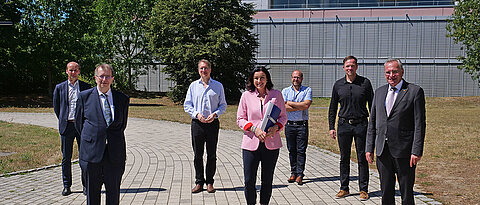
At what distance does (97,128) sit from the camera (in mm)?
4242

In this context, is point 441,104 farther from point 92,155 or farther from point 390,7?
point 92,155

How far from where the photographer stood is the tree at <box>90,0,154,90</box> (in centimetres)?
3784

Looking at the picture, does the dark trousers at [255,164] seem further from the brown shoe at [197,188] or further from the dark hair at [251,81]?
the brown shoe at [197,188]

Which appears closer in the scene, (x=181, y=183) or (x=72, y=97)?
(x=72, y=97)

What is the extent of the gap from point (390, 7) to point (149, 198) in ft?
151

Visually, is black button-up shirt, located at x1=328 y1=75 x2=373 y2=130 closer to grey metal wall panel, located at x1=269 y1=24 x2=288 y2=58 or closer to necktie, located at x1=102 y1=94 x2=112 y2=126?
necktie, located at x1=102 y1=94 x2=112 y2=126

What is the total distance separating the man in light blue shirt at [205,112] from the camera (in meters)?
6.39

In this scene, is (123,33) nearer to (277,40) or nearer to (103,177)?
(277,40)

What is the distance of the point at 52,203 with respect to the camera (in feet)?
19.3

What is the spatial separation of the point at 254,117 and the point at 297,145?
247cm

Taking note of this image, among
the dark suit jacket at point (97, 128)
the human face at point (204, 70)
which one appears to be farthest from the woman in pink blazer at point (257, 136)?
the dark suit jacket at point (97, 128)

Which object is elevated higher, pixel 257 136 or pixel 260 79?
pixel 260 79

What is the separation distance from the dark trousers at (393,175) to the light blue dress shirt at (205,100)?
2639mm

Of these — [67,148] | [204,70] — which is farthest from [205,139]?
[67,148]
